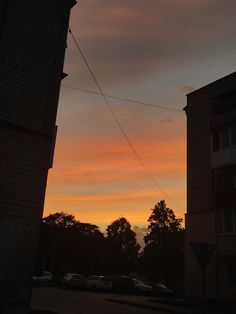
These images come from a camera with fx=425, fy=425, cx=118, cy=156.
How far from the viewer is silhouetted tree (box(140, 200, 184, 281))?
75500 mm

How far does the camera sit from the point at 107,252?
281 feet

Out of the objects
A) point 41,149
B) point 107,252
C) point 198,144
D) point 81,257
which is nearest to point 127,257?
point 107,252

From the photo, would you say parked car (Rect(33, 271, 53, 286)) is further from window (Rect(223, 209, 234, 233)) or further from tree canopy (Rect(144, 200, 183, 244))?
tree canopy (Rect(144, 200, 183, 244))

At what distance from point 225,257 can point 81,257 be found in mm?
50309

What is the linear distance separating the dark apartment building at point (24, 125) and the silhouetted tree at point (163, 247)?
67.7 metres

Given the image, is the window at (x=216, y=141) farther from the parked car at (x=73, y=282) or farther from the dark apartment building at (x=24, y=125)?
the dark apartment building at (x=24, y=125)

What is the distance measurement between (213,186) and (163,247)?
53.7 m

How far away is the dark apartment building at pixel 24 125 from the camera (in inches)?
351

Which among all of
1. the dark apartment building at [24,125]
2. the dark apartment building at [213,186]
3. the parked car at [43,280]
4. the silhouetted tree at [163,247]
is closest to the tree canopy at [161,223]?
the silhouetted tree at [163,247]

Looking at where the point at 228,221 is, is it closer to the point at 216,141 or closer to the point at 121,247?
the point at 216,141

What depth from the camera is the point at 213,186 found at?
106ft

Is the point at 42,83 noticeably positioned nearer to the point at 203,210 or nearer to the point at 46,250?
the point at 203,210

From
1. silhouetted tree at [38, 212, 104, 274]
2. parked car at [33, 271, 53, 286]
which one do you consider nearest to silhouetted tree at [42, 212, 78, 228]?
silhouetted tree at [38, 212, 104, 274]

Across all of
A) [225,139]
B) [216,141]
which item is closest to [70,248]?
[216,141]
